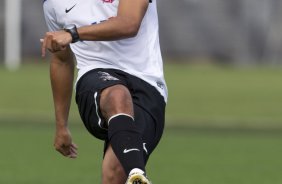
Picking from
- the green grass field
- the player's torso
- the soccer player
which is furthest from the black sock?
the green grass field

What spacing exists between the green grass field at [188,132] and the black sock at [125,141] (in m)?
4.74

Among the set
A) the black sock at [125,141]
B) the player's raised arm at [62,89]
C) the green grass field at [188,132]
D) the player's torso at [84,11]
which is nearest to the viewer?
the black sock at [125,141]

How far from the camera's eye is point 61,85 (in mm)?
7203

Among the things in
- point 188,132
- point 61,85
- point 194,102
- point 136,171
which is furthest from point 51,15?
point 194,102

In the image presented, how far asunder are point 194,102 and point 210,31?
10.4 meters

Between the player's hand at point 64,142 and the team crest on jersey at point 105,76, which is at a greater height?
the team crest on jersey at point 105,76

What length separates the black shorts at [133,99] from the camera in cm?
645

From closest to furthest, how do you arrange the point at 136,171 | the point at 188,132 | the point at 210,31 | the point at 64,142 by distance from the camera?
1. the point at 136,171
2. the point at 64,142
3. the point at 188,132
4. the point at 210,31

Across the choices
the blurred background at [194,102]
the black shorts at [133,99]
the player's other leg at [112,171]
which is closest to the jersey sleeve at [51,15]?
the black shorts at [133,99]

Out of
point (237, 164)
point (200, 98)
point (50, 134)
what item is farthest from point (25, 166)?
point (200, 98)

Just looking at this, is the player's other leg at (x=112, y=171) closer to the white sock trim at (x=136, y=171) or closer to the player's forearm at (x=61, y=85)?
the white sock trim at (x=136, y=171)

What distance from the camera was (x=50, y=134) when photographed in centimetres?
1766

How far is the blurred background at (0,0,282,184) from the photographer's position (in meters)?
12.6

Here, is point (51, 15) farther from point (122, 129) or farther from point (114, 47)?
point (122, 129)
